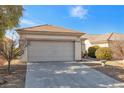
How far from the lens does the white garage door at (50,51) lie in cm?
1892

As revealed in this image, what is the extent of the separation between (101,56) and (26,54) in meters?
7.00

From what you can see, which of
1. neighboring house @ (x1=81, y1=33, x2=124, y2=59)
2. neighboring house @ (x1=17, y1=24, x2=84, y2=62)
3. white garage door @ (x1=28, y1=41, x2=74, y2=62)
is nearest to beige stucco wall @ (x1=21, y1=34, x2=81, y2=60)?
neighboring house @ (x1=17, y1=24, x2=84, y2=62)

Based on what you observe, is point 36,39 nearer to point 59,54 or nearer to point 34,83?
point 59,54

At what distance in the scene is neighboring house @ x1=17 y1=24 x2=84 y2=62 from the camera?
62.0 ft

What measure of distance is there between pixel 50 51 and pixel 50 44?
688 mm

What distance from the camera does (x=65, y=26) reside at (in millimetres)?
22844

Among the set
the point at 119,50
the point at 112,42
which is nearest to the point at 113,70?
the point at 119,50

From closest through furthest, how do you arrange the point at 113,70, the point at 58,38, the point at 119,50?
the point at 113,70 → the point at 58,38 → the point at 119,50

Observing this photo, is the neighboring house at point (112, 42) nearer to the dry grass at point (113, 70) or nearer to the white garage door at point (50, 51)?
the white garage door at point (50, 51)

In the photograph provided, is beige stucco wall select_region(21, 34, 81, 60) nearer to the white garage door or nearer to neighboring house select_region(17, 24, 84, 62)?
neighboring house select_region(17, 24, 84, 62)

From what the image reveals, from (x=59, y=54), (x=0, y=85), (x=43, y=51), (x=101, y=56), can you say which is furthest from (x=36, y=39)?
(x=0, y=85)

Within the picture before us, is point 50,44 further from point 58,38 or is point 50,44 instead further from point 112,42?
point 112,42

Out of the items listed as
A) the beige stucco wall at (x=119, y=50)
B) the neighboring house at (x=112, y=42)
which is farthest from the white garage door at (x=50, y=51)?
the neighboring house at (x=112, y=42)

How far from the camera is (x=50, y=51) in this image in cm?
1942
